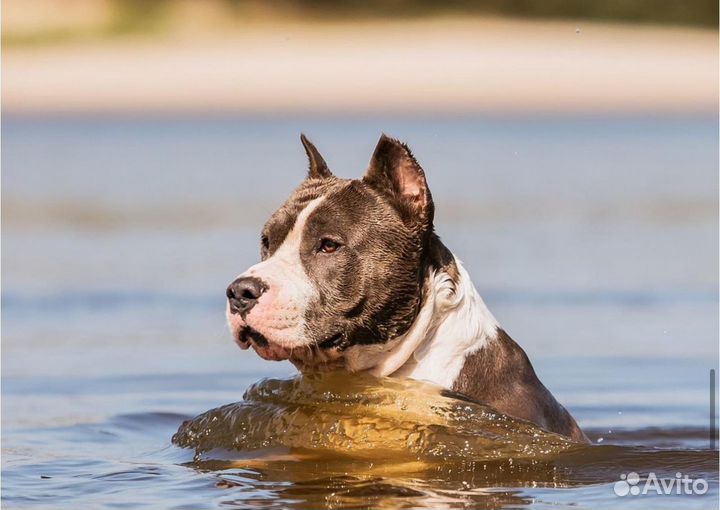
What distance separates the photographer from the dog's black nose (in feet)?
21.9

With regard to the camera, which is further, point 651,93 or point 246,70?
point 246,70

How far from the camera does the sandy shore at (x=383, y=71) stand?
3959 centimetres

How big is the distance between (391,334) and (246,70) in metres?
38.5

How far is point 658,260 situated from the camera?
49.8 feet

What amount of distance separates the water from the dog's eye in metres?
0.69

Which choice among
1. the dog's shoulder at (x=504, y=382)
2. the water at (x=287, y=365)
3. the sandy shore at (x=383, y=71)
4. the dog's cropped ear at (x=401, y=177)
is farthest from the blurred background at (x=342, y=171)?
the dog's cropped ear at (x=401, y=177)

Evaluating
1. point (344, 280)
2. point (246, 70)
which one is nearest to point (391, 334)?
point (344, 280)

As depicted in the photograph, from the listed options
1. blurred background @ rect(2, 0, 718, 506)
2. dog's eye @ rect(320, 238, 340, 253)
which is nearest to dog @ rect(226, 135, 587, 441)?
dog's eye @ rect(320, 238, 340, 253)

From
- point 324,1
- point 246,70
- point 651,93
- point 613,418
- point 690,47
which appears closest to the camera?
point 613,418

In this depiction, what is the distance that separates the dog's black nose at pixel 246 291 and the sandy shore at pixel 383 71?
31.6m

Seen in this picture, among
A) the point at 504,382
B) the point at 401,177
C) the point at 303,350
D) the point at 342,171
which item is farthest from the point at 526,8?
the point at 303,350

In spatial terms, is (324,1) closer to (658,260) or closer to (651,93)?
(651,93)

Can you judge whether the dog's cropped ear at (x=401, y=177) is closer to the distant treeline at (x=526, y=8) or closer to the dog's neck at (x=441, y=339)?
the dog's neck at (x=441, y=339)

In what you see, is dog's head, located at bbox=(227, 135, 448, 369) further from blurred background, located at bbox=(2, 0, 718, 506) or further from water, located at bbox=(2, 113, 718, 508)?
blurred background, located at bbox=(2, 0, 718, 506)
